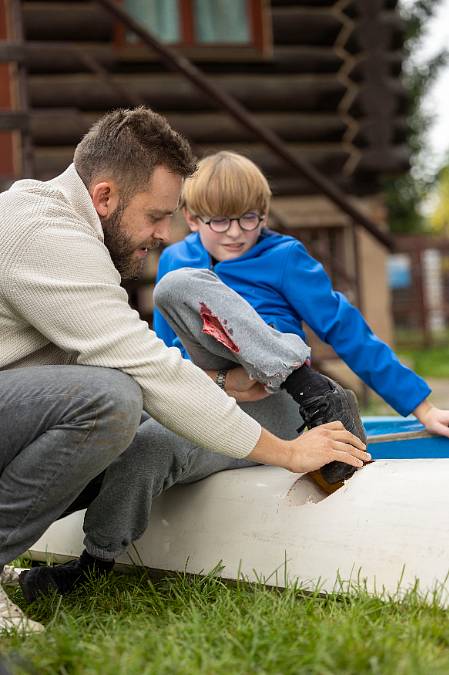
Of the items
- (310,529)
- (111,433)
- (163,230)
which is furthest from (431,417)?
(111,433)

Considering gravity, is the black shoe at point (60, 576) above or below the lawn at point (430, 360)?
above

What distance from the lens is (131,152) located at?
2.42 metres

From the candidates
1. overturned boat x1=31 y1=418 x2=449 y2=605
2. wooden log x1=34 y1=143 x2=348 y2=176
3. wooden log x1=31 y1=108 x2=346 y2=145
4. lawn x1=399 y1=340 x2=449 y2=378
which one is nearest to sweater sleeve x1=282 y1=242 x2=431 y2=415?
overturned boat x1=31 y1=418 x2=449 y2=605

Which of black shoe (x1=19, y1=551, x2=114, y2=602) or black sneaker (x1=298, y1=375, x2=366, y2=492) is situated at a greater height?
black sneaker (x1=298, y1=375, x2=366, y2=492)

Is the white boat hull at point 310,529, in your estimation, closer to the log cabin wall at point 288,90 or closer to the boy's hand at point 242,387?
the boy's hand at point 242,387

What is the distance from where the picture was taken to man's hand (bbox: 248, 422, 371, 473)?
2301 millimetres

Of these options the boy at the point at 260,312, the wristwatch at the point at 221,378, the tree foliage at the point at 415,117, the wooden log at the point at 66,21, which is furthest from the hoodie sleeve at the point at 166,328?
the tree foliage at the point at 415,117

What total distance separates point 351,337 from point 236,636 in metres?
1.16

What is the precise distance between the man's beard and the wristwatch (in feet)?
1.41

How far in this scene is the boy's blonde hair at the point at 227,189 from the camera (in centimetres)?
301

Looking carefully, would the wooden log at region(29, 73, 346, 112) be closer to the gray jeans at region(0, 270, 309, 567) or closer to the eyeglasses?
the eyeglasses

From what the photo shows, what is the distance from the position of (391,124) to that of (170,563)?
6.45 metres

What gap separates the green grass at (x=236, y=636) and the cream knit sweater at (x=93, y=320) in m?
0.36

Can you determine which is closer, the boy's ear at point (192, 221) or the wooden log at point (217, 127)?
the boy's ear at point (192, 221)
